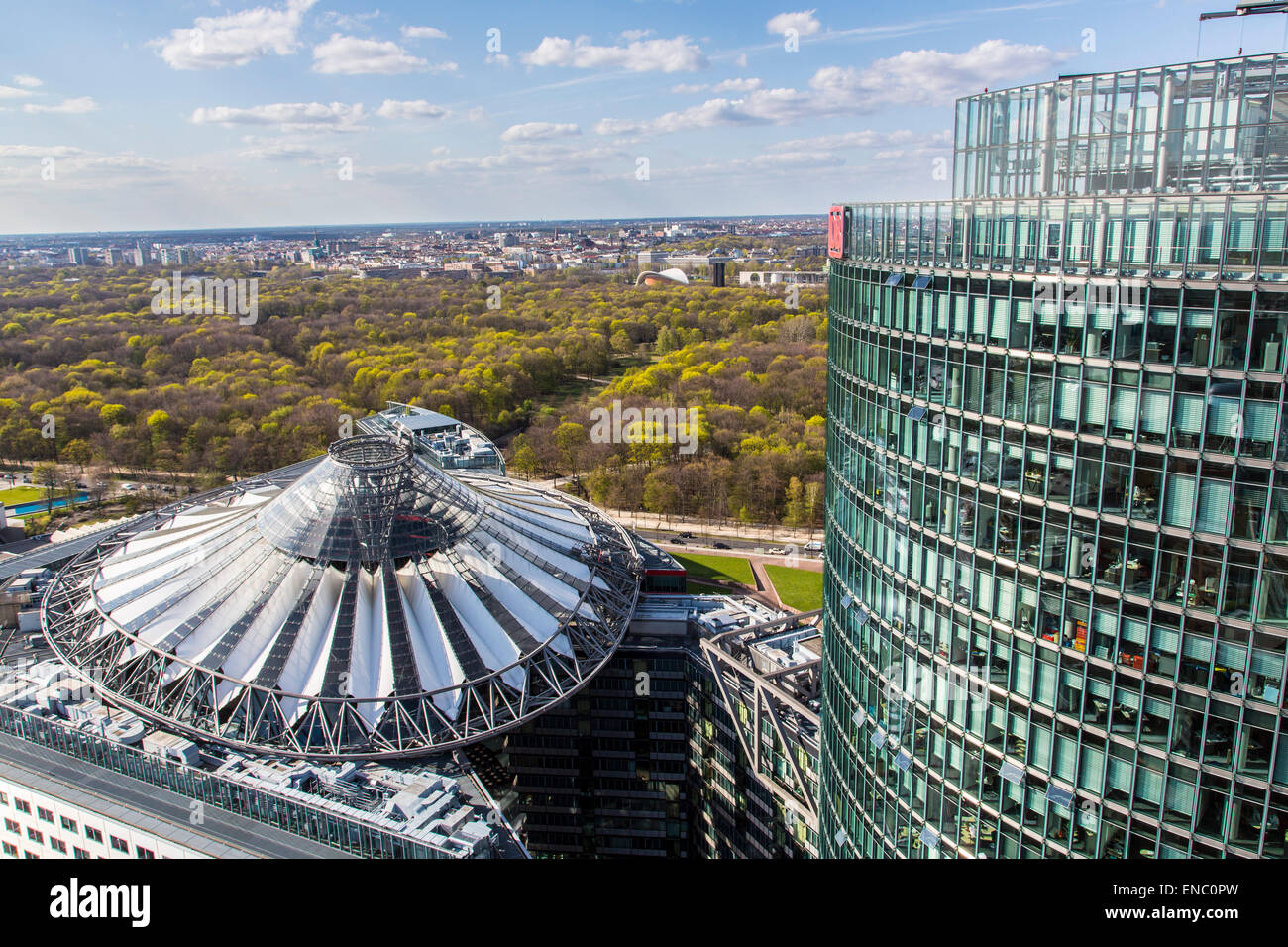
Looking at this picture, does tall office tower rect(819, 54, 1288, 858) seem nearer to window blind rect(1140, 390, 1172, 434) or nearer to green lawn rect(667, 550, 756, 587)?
window blind rect(1140, 390, 1172, 434)

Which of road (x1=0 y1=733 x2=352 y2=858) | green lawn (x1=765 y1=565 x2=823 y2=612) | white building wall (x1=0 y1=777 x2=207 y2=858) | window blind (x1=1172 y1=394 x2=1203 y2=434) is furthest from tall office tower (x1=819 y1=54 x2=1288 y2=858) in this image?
green lawn (x1=765 y1=565 x2=823 y2=612)

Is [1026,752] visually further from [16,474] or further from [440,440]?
[16,474]

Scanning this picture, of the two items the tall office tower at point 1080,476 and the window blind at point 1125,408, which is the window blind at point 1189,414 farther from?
the window blind at point 1125,408

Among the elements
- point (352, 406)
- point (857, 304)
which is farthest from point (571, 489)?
point (857, 304)

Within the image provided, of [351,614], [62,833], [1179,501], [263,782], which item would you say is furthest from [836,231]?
[62,833]

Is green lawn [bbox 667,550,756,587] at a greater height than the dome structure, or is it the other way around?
the dome structure

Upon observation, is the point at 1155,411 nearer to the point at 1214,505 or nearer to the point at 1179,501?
the point at 1179,501
